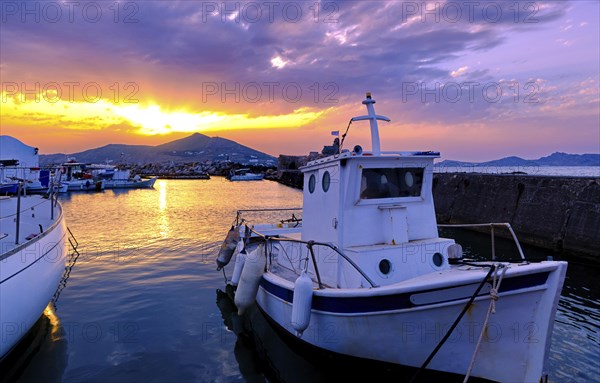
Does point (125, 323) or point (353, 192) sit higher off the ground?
point (353, 192)

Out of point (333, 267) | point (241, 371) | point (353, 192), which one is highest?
point (353, 192)

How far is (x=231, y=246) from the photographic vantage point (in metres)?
14.1

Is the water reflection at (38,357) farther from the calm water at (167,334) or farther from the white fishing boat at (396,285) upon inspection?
the white fishing boat at (396,285)

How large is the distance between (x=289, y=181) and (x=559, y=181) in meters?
64.9

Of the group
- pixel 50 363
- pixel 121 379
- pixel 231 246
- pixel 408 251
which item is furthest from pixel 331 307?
pixel 231 246

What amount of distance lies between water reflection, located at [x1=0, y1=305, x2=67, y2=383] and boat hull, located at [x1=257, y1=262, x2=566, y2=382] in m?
5.53

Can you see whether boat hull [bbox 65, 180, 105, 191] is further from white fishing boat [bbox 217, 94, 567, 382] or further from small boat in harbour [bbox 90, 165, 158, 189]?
white fishing boat [bbox 217, 94, 567, 382]

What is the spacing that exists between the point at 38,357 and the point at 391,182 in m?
8.52

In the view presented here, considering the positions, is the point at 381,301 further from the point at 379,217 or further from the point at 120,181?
the point at 120,181

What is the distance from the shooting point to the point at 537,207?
2039cm

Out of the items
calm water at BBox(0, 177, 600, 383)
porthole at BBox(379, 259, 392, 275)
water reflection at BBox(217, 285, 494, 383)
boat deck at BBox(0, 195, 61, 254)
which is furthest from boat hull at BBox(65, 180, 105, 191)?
porthole at BBox(379, 259, 392, 275)

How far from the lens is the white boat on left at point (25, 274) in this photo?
6750 mm

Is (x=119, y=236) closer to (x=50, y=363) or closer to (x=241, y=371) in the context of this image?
(x=50, y=363)

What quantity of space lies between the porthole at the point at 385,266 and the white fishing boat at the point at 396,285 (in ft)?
0.07
